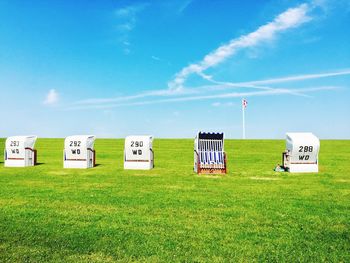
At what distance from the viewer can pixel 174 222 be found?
9969 mm

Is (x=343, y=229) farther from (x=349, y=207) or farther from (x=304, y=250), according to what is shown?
(x=349, y=207)

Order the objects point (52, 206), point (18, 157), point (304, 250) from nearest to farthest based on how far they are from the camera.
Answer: point (304, 250)
point (52, 206)
point (18, 157)

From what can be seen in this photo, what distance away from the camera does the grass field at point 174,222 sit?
748 centimetres

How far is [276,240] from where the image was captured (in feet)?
27.3

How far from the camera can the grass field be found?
7.48m

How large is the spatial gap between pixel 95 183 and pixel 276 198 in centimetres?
917

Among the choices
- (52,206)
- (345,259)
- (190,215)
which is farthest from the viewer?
(52,206)

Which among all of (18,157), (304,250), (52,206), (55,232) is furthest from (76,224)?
(18,157)

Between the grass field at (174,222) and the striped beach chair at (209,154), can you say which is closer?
the grass field at (174,222)

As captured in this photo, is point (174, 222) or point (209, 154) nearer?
point (174, 222)

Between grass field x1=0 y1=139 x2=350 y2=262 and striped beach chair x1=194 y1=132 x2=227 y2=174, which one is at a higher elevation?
striped beach chair x1=194 y1=132 x2=227 y2=174

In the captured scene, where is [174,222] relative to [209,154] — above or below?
below

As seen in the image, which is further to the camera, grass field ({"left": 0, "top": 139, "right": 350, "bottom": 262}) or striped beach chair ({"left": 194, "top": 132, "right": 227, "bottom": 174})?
striped beach chair ({"left": 194, "top": 132, "right": 227, "bottom": 174})

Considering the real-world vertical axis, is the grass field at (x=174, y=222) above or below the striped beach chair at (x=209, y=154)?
below
